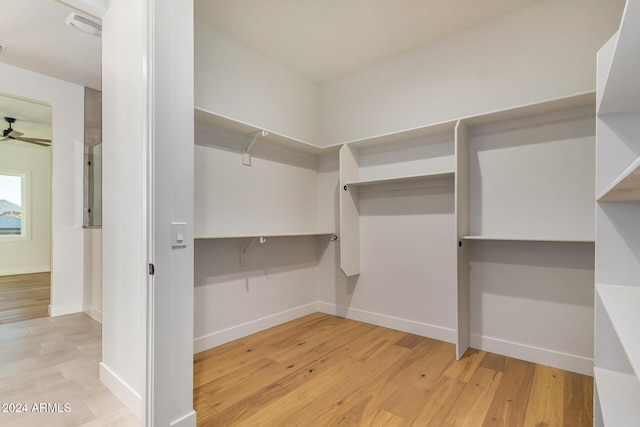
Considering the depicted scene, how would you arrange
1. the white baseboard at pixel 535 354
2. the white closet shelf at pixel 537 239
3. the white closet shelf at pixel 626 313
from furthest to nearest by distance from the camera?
the white baseboard at pixel 535 354 < the white closet shelf at pixel 537 239 < the white closet shelf at pixel 626 313

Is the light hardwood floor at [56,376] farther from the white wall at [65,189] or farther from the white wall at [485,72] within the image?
the white wall at [485,72]

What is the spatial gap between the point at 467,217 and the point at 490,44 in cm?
142

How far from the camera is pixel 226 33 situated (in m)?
2.71

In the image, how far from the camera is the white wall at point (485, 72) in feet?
7.08

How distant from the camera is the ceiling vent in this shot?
95.3 inches

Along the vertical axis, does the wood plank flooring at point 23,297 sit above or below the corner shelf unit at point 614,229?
below

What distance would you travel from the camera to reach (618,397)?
1171 millimetres

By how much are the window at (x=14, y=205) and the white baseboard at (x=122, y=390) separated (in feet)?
20.4

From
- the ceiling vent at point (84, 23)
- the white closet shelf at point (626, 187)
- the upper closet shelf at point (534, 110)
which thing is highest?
the ceiling vent at point (84, 23)

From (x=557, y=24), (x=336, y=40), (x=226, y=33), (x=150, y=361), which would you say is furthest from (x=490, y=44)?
(x=150, y=361)

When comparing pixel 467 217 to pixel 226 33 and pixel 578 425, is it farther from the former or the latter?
pixel 226 33

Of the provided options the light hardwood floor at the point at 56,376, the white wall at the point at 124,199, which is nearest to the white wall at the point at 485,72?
the white wall at the point at 124,199

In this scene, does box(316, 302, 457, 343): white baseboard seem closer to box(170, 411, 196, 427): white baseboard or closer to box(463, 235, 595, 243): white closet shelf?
box(463, 235, 595, 243): white closet shelf

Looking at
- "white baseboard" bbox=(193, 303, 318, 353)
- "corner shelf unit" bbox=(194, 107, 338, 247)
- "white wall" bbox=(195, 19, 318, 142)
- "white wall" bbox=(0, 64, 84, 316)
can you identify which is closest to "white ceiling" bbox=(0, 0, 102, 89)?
"white wall" bbox=(0, 64, 84, 316)
